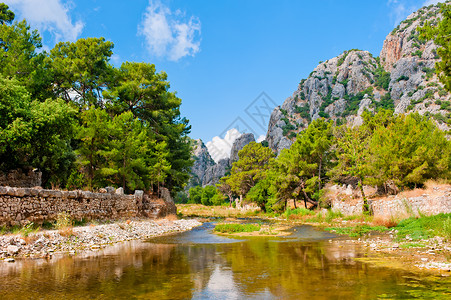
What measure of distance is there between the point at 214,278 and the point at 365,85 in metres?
134

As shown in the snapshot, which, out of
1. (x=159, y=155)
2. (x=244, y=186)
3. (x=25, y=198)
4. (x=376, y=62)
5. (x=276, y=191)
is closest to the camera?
(x=25, y=198)

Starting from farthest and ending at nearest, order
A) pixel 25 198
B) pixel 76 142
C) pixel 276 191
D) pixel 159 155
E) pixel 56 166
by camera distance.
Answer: pixel 276 191
pixel 159 155
pixel 76 142
pixel 56 166
pixel 25 198

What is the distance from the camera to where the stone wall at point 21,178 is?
19.2m

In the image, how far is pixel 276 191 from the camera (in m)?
40.5

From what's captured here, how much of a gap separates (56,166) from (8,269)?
14.8 metres

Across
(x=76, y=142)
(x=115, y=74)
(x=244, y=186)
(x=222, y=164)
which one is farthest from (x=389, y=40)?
(x=76, y=142)

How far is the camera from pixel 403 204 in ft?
69.8

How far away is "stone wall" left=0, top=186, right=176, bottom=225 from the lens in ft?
41.7

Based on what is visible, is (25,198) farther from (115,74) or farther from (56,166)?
(115,74)

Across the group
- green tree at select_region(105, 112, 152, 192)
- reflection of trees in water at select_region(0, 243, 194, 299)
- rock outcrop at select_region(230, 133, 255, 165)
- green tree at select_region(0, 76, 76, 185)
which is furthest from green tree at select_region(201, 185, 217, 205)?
reflection of trees in water at select_region(0, 243, 194, 299)

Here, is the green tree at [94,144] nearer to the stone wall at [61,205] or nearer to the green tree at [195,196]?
the stone wall at [61,205]

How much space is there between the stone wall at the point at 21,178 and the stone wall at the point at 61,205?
4.84 meters

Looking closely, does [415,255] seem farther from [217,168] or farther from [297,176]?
[217,168]

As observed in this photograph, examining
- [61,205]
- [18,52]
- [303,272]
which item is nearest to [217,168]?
[18,52]
